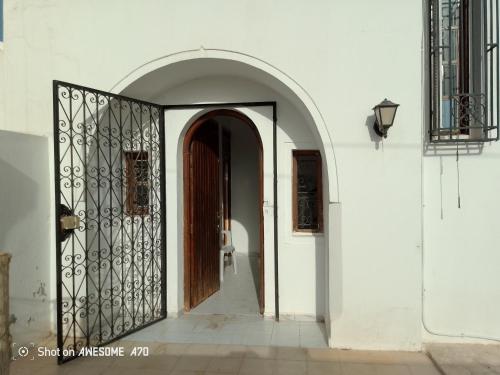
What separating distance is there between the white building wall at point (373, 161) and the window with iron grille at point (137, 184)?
0.87 meters

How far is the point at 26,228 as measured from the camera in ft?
12.4

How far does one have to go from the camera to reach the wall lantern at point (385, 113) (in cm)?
342

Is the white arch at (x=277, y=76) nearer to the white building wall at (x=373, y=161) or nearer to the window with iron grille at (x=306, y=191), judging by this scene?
the white building wall at (x=373, y=161)

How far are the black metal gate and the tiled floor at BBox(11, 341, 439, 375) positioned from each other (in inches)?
14.9

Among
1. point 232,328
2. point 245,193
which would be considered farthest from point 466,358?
point 245,193

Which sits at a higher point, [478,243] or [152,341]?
[478,243]

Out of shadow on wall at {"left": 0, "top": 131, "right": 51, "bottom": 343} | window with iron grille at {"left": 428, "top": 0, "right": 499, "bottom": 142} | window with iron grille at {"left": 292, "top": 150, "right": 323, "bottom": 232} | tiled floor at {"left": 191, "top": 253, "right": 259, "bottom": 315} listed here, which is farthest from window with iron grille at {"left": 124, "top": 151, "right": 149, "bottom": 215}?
window with iron grille at {"left": 428, "top": 0, "right": 499, "bottom": 142}

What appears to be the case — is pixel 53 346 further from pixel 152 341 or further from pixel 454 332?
pixel 454 332

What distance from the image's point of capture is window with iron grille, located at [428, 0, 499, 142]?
A: 12.3 ft

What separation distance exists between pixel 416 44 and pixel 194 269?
137 inches

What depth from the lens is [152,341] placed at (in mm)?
3986

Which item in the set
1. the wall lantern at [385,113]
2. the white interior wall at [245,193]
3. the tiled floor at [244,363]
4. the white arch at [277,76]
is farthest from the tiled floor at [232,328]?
the white interior wall at [245,193]

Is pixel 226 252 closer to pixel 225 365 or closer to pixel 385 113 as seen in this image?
pixel 225 365

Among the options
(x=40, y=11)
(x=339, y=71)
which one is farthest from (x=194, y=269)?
(x=40, y=11)
